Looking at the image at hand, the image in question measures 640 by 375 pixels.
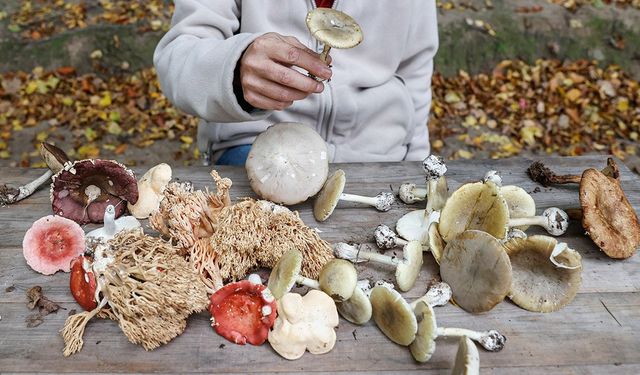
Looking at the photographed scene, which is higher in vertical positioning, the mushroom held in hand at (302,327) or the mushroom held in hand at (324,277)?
the mushroom held in hand at (324,277)

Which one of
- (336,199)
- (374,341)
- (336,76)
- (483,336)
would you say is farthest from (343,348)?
(336,76)

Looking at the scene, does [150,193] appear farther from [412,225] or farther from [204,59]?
[412,225]

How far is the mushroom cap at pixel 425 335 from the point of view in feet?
5.24

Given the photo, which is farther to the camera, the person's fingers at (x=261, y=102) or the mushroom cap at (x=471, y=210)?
the person's fingers at (x=261, y=102)

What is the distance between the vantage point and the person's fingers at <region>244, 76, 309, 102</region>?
2.01 meters

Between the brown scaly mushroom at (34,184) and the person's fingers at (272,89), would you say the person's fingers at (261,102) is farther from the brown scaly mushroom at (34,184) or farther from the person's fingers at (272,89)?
the brown scaly mushroom at (34,184)

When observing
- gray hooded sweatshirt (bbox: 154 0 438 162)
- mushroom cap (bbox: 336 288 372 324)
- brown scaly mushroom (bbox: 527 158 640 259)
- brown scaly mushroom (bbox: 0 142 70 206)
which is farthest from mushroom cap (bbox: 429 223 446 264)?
brown scaly mushroom (bbox: 0 142 70 206)

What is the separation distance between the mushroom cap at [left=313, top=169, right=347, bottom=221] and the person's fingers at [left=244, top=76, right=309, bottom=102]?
35 cm

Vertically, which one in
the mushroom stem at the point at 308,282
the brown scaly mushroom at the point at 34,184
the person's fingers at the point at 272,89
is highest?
the person's fingers at the point at 272,89

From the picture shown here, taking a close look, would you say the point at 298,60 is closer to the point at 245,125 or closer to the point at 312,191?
the point at 312,191

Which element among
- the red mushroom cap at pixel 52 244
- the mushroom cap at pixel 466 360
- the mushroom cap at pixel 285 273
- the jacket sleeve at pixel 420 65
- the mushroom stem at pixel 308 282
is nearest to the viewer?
the mushroom cap at pixel 466 360

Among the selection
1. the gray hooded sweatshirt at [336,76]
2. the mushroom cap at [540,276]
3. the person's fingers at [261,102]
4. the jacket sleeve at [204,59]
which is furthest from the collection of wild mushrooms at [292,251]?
the gray hooded sweatshirt at [336,76]

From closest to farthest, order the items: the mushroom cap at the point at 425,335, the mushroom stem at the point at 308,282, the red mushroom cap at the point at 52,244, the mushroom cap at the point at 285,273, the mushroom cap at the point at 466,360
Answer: the mushroom cap at the point at 466,360, the mushroom cap at the point at 425,335, the mushroom cap at the point at 285,273, the mushroom stem at the point at 308,282, the red mushroom cap at the point at 52,244

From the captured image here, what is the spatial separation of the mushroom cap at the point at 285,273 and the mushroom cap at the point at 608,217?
1099mm
